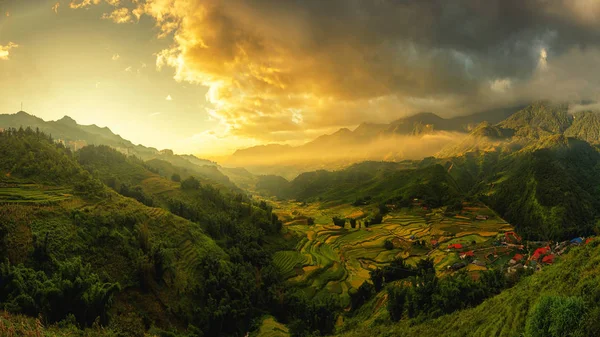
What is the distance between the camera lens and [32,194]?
55312mm

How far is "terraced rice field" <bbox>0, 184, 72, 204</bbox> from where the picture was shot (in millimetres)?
51381

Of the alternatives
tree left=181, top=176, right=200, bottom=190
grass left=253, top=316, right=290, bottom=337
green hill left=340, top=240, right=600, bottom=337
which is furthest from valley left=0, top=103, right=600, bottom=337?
tree left=181, top=176, right=200, bottom=190

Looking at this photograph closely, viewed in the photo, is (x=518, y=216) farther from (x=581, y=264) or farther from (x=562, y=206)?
(x=581, y=264)

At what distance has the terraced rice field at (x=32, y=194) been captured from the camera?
51.4 m

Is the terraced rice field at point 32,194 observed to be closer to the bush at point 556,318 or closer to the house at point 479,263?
the bush at point 556,318

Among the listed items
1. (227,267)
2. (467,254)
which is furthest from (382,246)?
(227,267)

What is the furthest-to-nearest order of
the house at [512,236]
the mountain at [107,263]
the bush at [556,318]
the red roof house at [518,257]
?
the house at [512,236], the red roof house at [518,257], the mountain at [107,263], the bush at [556,318]

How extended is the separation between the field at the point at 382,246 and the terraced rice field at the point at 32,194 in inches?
2227

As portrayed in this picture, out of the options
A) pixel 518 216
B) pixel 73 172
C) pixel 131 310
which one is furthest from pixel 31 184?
pixel 518 216

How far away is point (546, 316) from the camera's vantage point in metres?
15.2

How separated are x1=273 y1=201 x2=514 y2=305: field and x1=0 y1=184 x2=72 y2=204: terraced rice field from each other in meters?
56.6

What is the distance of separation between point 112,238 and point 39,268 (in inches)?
502

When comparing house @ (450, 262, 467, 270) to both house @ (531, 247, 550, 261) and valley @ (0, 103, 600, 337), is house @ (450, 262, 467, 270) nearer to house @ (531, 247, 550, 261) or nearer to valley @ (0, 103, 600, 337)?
valley @ (0, 103, 600, 337)

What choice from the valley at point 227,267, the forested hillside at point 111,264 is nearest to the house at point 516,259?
the valley at point 227,267
